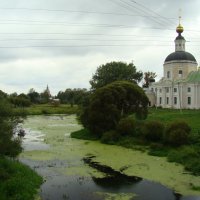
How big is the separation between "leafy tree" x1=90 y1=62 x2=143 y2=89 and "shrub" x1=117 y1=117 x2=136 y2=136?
54049mm

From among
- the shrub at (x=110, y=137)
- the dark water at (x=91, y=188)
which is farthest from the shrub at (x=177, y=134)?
the dark water at (x=91, y=188)

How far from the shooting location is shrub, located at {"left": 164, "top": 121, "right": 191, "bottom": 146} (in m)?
31.6

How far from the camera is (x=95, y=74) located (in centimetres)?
9919

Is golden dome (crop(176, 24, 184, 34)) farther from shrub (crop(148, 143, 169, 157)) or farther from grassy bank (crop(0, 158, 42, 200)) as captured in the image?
grassy bank (crop(0, 158, 42, 200))

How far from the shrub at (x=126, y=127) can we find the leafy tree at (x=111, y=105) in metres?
1.93

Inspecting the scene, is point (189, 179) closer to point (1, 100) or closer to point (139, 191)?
point (139, 191)

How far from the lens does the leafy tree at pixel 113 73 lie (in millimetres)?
94375

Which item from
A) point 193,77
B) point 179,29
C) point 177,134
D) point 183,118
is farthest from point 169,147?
point 179,29

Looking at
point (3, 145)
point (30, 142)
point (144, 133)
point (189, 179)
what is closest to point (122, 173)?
point (189, 179)

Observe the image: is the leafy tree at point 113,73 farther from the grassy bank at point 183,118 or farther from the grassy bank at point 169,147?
the grassy bank at point 169,147

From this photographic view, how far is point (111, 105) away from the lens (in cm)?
4062

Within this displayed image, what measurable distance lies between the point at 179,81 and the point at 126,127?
48490mm

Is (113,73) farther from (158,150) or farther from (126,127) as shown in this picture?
(158,150)

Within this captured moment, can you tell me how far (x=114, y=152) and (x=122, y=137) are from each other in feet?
18.4
